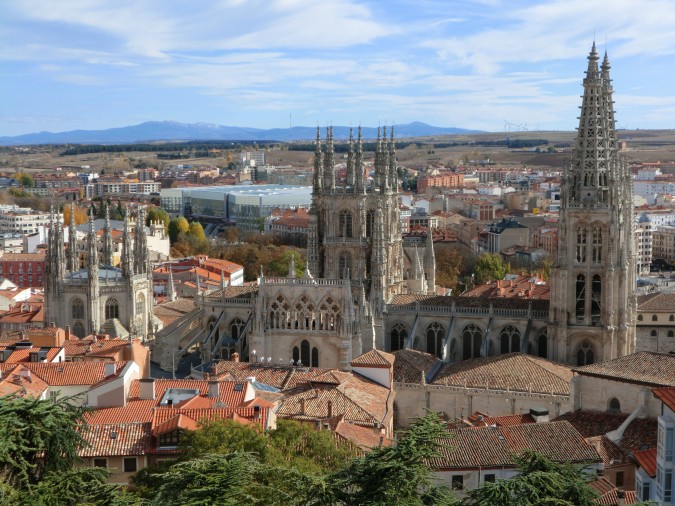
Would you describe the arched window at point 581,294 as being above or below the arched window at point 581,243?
below

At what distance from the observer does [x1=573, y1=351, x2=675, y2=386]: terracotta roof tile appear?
152 ft

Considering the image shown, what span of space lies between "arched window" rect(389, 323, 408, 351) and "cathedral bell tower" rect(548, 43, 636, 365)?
8.88m

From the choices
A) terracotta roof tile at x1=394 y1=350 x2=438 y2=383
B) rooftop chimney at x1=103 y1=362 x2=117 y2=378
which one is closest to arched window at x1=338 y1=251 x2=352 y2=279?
terracotta roof tile at x1=394 y1=350 x2=438 y2=383

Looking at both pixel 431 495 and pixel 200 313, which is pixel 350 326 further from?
pixel 431 495

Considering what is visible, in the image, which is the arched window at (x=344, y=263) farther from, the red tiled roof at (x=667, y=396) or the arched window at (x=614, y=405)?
the red tiled roof at (x=667, y=396)

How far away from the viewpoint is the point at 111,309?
69.3 m

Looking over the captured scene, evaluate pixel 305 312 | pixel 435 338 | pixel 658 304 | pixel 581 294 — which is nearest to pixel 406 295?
pixel 435 338

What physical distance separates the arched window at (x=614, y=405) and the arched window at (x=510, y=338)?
14.6 meters

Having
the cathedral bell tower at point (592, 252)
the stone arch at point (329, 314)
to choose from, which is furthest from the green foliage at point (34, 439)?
the cathedral bell tower at point (592, 252)

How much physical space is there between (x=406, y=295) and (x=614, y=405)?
A: 68.8 feet

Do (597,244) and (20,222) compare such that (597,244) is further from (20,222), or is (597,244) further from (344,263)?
(20,222)

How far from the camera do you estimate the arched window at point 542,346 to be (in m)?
61.8

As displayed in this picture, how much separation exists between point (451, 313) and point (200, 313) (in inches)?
633

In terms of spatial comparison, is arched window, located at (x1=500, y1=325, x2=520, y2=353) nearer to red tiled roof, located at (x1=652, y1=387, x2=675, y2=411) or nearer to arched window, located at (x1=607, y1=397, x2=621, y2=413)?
arched window, located at (x1=607, y1=397, x2=621, y2=413)
